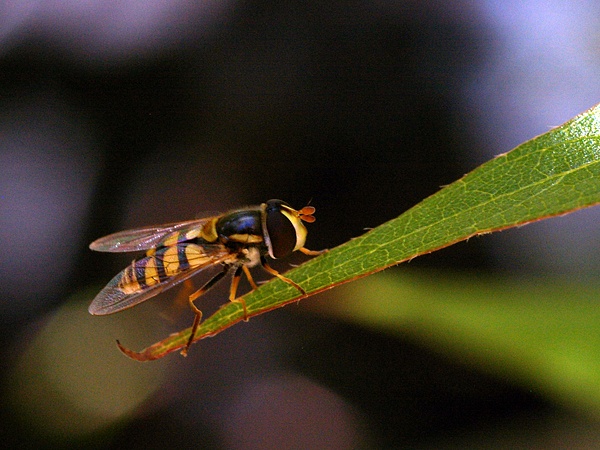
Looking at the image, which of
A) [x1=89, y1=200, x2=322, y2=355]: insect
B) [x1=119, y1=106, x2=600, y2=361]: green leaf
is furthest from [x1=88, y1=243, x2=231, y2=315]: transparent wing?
[x1=119, y1=106, x2=600, y2=361]: green leaf

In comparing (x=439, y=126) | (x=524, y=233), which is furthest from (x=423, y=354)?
(x=439, y=126)

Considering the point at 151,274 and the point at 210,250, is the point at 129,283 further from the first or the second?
the point at 210,250

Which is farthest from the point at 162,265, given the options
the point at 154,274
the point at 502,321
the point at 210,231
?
the point at 502,321

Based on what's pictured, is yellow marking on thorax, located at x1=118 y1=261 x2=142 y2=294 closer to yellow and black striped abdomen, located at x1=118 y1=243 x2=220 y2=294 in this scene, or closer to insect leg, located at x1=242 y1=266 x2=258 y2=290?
yellow and black striped abdomen, located at x1=118 y1=243 x2=220 y2=294

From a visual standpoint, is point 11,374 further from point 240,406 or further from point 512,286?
point 512,286

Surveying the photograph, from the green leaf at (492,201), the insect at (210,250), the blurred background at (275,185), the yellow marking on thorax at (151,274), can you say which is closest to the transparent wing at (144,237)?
the insect at (210,250)
